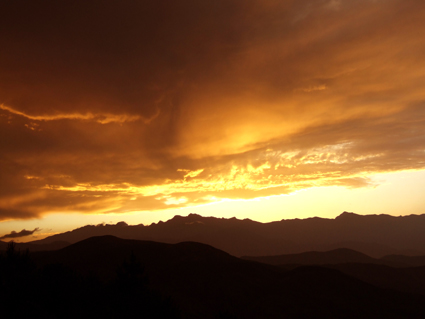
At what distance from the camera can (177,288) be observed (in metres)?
71.2

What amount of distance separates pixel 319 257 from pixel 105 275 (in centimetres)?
11538

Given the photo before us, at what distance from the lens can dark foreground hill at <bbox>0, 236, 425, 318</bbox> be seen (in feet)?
126

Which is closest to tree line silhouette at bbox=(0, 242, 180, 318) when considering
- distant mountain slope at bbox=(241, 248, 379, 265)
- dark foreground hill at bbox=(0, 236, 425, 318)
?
dark foreground hill at bbox=(0, 236, 425, 318)

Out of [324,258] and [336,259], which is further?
[336,259]

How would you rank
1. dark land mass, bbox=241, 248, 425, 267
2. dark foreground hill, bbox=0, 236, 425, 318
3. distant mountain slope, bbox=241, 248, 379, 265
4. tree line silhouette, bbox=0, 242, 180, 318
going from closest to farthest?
tree line silhouette, bbox=0, 242, 180, 318 < dark foreground hill, bbox=0, 236, 425, 318 < dark land mass, bbox=241, 248, 425, 267 < distant mountain slope, bbox=241, 248, 379, 265

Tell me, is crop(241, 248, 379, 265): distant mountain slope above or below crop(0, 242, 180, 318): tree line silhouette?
below

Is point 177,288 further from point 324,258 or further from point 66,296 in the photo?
point 324,258

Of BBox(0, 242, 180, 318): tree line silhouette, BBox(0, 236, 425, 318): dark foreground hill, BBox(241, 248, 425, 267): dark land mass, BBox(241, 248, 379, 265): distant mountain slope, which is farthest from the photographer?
BBox(241, 248, 379, 265): distant mountain slope

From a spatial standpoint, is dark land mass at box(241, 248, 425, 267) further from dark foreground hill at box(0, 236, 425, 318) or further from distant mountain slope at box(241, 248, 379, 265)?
dark foreground hill at box(0, 236, 425, 318)

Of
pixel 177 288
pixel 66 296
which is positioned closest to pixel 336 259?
pixel 177 288

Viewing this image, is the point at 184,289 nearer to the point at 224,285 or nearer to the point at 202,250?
the point at 224,285

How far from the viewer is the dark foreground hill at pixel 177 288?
126 ft

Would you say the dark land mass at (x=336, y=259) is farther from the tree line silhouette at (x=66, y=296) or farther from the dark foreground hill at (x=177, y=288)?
the tree line silhouette at (x=66, y=296)

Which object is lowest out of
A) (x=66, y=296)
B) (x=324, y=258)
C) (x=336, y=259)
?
(x=336, y=259)
